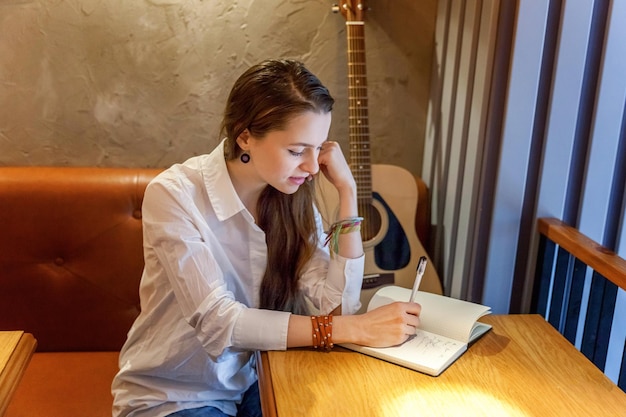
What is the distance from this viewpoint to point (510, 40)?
150 cm

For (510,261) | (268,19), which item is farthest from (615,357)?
(268,19)

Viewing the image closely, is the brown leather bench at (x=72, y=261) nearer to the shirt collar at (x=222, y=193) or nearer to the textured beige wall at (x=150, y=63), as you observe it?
the textured beige wall at (x=150, y=63)

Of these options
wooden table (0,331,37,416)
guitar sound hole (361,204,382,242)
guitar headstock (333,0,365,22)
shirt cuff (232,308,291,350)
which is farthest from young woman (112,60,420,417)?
guitar headstock (333,0,365,22)

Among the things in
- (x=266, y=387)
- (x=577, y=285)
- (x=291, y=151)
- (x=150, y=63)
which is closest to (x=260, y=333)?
(x=266, y=387)

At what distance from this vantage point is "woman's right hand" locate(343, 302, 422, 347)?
1.16m

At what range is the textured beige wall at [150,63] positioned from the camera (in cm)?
174

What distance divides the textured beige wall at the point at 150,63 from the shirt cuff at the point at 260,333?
2.85ft

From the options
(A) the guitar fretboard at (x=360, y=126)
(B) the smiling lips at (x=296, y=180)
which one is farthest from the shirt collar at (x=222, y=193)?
(A) the guitar fretboard at (x=360, y=126)

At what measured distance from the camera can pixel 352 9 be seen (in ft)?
5.80

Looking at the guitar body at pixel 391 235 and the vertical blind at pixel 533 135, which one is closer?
the vertical blind at pixel 533 135

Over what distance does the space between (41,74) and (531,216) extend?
1.33m

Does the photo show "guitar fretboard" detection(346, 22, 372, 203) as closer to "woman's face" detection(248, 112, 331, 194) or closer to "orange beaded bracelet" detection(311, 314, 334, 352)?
"woman's face" detection(248, 112, 331, 194)

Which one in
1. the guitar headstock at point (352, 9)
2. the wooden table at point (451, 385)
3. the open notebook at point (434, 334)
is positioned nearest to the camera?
the wooden table at point (451, 385)

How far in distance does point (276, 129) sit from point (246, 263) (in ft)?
1.02
